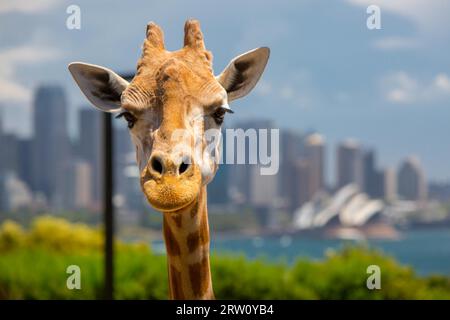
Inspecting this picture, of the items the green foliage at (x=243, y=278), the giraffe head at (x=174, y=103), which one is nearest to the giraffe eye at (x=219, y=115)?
the giraffe head at (x=174, y=103)

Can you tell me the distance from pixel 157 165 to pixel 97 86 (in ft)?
2.45

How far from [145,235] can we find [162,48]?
534 centimetres

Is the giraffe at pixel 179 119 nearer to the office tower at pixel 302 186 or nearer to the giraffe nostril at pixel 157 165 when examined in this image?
the giraffe nostril at pixel 157 165

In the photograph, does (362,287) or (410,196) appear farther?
(410,196)

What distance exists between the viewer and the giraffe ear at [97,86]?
2801mm

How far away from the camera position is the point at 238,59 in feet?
8.90

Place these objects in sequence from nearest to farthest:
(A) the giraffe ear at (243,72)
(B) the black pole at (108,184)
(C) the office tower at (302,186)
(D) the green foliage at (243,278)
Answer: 1. (A) the giraffe ear at (243,72)
2. (B) the black pole at (108,184)
3. (D) the green foliage at (243,278)
4. (C) the office tower at (302,186)

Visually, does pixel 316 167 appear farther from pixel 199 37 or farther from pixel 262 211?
pixel 199 37

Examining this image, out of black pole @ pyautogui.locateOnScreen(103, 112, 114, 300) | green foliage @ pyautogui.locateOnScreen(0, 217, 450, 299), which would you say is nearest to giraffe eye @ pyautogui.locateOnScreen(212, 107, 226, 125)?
black pole @ pyautogui.locateOnScreen(103, 112, 114, 300)

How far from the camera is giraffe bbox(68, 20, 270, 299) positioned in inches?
88.2

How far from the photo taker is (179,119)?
2.38 m

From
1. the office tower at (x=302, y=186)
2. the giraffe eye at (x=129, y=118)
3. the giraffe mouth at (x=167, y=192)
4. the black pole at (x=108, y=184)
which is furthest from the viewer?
the office tower at (x=302, y=186)

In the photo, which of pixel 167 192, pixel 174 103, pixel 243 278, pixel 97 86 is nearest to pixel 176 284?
pixel 167 192
